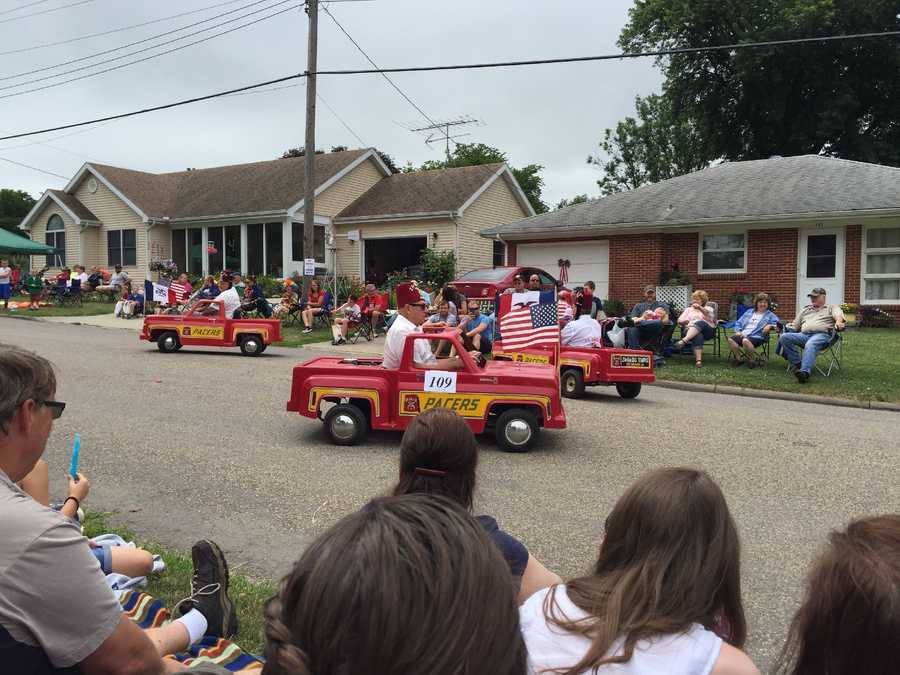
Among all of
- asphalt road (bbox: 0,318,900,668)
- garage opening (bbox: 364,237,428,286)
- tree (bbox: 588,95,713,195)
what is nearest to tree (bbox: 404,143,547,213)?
tree (bbox: 588,95,713,195)

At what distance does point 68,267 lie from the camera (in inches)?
1304

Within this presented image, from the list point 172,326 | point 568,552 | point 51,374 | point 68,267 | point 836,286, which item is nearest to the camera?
point 51,374

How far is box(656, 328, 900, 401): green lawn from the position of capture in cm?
1155

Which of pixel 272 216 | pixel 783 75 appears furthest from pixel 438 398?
pixel 783 75

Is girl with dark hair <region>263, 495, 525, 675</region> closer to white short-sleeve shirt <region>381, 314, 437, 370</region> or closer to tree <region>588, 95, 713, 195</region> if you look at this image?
white short-sleeve shirt <region>381, 314, 437, 370</region>

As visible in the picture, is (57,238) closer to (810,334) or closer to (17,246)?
(17,246)

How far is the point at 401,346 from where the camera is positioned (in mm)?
7758

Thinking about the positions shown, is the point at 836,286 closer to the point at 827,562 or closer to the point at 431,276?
the point at 431,276

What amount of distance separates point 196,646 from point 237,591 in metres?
0.92

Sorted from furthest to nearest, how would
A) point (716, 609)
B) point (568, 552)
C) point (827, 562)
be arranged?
point (568, 552), point (716, 609), point (827, 562)

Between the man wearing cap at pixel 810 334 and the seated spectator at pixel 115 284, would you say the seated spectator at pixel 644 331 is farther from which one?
the seated spectator at pixel 115 284

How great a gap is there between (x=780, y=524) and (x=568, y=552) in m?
1.77

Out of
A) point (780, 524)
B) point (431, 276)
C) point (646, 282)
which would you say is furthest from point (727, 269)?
point (780, 524)

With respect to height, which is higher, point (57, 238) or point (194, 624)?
point (57, 238)
